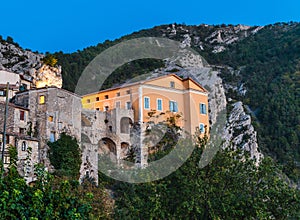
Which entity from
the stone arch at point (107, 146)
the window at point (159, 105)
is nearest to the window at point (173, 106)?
the window at point (159, 105)

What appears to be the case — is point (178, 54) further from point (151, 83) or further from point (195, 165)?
point (195, 165)

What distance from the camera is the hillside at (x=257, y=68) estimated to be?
78.1 meters

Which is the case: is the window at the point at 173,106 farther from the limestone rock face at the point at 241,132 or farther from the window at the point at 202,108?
the limestone rock face at the point at 241,132

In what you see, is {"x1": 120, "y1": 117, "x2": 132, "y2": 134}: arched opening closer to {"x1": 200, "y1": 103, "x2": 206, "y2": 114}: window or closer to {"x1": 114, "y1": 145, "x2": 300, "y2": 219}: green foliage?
{"x1": 200, "y1": 103, "x2": 206, "y2": 114}: window

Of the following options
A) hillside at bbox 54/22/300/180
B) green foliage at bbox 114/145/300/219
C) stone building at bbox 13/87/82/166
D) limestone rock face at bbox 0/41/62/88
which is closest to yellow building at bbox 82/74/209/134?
limestone rock face at bbox 0/41/62/88

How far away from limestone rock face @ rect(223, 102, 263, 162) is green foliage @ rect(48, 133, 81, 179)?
2375 centimetres

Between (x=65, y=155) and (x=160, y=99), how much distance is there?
16.6m

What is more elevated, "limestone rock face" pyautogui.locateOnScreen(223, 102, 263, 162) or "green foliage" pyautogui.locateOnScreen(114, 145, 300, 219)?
"limestone rock face" pyautogui.locateOnScreen(223, 102, 263, 162)

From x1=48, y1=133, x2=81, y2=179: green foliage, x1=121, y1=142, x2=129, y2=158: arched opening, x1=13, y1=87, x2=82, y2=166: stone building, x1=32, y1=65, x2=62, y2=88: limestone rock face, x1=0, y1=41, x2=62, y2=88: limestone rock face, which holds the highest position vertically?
x1=0, y1=41, x2=62, y2=88: limestone rock face

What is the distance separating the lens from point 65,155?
42062 mm

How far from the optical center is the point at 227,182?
1975cm

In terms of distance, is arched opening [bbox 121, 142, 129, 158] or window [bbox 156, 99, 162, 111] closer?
arched opening [bbox 121, 142, 129, 158]

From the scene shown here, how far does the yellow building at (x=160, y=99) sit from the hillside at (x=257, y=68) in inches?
549

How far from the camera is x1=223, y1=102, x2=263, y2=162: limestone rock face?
61.7 metres
